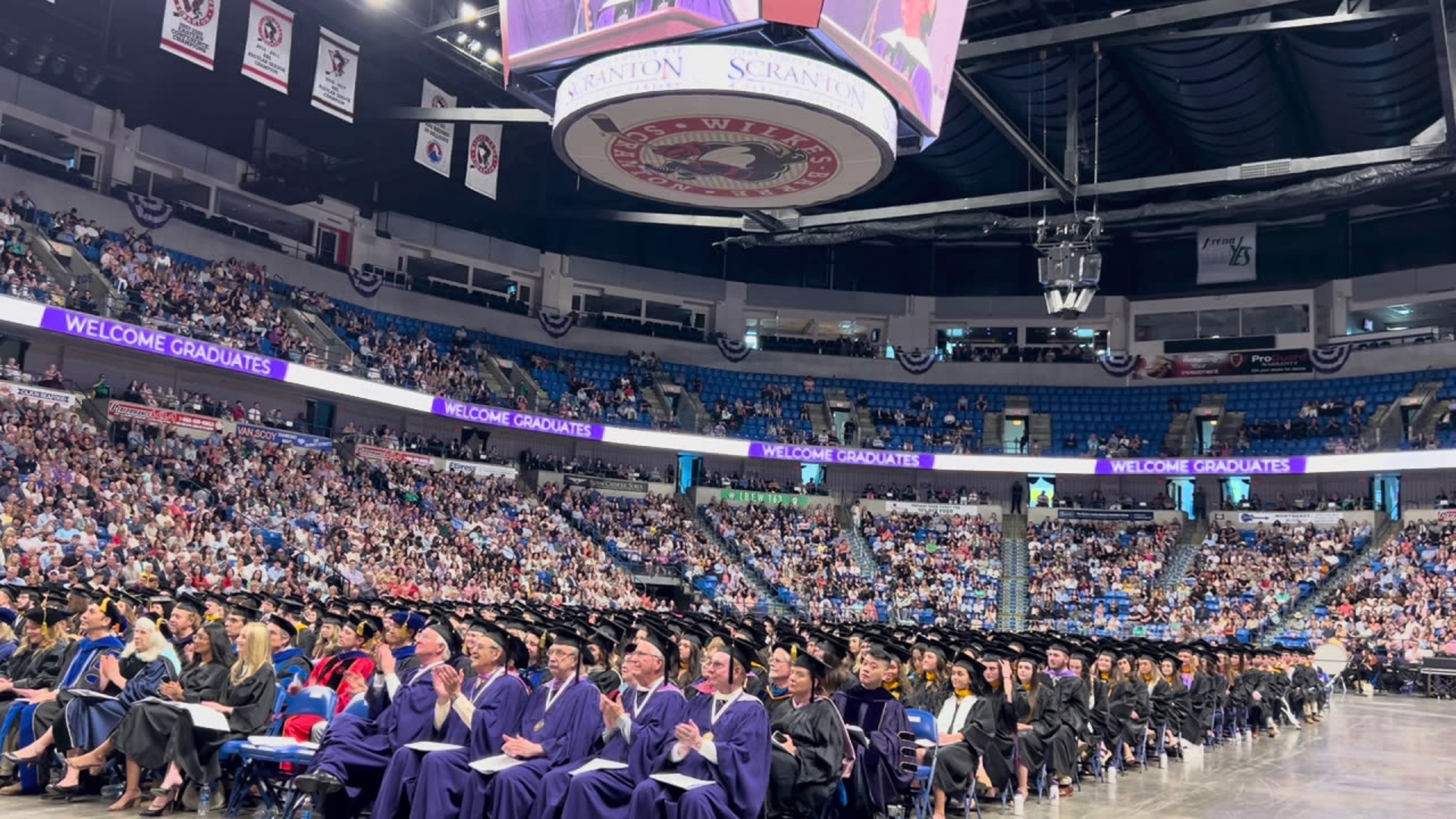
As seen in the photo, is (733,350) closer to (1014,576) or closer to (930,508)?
(930,508)

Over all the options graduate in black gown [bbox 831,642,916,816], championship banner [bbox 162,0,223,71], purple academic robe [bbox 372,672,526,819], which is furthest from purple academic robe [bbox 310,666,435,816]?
championship banner [bbox 162,0,223,71]

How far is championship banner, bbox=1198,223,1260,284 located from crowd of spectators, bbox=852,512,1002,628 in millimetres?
11561

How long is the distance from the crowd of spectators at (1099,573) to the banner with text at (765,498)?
8.30 m

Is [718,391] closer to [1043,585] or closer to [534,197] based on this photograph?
[534,197]

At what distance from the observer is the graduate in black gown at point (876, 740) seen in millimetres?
8188

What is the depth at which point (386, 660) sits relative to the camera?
24.9 ft

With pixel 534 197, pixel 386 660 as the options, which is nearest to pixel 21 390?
pixel 534 197

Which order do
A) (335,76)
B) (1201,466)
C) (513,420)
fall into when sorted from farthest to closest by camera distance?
(1201,466) < (513,420) < (335,76)

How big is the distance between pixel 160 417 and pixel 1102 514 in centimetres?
3083

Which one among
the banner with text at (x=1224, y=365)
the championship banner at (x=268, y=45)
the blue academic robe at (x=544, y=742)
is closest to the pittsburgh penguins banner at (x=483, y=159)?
the championship banner at (x=268, y=45)

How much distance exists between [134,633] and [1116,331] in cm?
4130

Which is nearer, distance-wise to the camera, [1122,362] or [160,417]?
[160,417]

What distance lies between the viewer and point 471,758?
7156 mm

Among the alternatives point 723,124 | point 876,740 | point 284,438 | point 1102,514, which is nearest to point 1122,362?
point 1102,514
